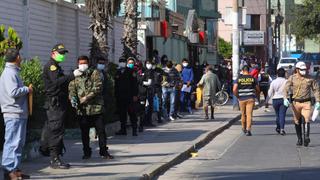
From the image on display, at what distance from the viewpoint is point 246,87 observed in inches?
728

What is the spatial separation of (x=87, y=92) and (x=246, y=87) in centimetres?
710

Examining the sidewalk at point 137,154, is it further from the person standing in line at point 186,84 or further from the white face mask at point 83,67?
the person standing in line at point 186,84

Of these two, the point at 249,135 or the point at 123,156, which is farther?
the point at 249,135

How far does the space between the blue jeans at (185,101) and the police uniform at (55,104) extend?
1387 centimetres

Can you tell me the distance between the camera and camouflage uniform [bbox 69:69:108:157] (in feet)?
40.5

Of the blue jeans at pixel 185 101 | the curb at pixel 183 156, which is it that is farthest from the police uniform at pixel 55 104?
the blue jeans at pixel 185 101

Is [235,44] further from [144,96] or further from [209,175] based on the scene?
[209,175]

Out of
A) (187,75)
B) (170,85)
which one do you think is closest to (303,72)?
(170,85)

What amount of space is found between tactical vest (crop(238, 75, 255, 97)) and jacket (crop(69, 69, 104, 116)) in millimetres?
6783

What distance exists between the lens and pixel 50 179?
10.3 meters

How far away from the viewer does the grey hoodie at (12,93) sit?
9.76m

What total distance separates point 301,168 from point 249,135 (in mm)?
6331

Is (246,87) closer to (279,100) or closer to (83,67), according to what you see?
(279,100)

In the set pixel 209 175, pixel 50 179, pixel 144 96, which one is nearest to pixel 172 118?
pixel 144 96
